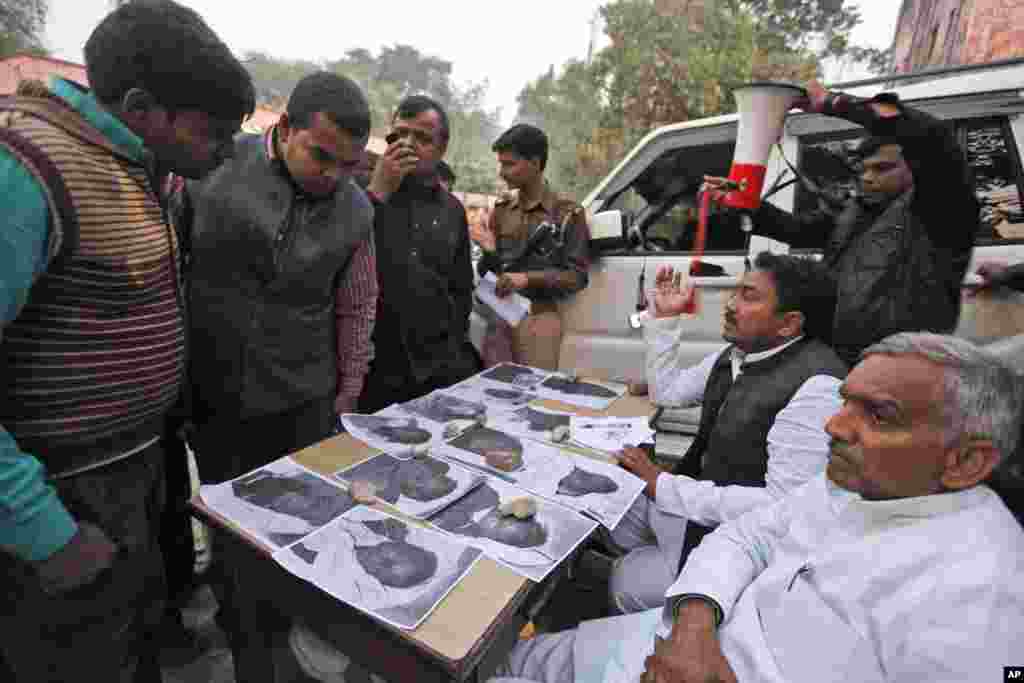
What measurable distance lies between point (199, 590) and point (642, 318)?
2.21 meters

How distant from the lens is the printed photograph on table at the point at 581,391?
7.19ft

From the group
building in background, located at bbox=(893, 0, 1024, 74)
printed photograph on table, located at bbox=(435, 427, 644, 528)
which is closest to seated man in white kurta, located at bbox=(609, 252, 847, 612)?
printed photograph on table, located at bbox=(435, 427, 644, 528)

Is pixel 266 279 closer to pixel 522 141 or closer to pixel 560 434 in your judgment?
pixel 560 434

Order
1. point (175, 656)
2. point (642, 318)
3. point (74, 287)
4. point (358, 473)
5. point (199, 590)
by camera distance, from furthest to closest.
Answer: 1. point (642, 318)
2. point (199, 590)
3. point (175, 656)
4. point (358, 473)
5. point (74, 287)

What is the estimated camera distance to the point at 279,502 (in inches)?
50.3

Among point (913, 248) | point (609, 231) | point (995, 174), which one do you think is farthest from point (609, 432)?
point (995, 174)

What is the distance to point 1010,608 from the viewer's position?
2.63 ft

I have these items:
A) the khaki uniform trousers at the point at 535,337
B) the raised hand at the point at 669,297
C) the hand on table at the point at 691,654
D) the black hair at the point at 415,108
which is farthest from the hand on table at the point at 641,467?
the black hair at the point at 415,108

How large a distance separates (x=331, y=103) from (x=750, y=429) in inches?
62.0

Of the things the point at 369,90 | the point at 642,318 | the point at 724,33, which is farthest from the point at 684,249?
the point at 369,90

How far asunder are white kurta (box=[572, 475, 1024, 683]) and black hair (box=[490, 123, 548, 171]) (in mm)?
2204

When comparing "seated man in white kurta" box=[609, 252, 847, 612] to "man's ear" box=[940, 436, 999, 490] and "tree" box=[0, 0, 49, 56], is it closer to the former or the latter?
"man's ear" box=[940, 436, 999, 490]

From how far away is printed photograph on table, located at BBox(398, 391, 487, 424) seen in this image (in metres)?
1.92

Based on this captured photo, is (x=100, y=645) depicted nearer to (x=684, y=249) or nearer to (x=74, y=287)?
(x=74, y=287)
